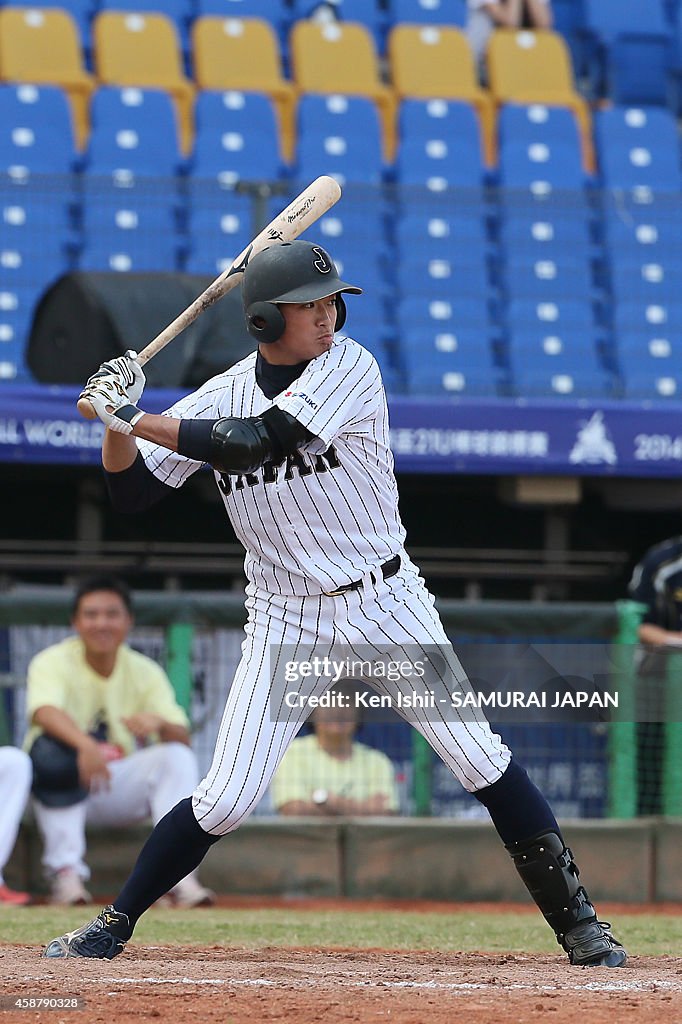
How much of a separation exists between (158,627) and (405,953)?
9.94 feet

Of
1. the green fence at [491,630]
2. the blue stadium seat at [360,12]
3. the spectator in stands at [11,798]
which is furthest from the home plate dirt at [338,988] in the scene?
the blue stadium seat at [360,12]

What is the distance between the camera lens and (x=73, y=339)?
8.13 m

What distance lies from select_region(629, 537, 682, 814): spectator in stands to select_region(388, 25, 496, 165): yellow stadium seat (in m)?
4.48

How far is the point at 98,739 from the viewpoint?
265 inches

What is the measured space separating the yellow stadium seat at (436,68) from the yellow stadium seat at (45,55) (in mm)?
2128

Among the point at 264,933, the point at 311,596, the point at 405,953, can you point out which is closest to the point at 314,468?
the point at 311,596

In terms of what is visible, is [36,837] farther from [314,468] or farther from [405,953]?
[314,468]

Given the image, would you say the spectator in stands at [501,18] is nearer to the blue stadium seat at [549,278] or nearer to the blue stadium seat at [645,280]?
the blue stadium seat at [549,278]

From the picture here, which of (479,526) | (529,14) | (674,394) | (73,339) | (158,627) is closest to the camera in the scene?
(158,627)

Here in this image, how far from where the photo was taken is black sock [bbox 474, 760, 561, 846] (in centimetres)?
384

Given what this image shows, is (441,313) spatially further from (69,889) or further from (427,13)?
(69,889)

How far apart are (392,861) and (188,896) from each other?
3.19 ft

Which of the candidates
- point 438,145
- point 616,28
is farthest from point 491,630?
point 616,28

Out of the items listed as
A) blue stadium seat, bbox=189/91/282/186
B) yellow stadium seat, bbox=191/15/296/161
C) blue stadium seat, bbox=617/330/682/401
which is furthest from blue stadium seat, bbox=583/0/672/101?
blue stadium seat, bbox=617/330/682/401
